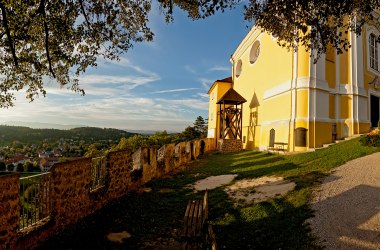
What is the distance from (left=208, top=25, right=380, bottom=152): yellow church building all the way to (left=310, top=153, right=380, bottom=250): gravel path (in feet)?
25.2

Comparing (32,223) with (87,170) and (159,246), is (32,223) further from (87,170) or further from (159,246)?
(159,246)

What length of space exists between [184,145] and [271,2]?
1303 centimetres

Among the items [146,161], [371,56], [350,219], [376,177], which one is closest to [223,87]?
[371,56]

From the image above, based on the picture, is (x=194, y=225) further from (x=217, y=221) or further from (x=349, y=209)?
(x=349, y=209)

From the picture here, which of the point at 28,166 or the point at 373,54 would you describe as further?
the point at 28,166

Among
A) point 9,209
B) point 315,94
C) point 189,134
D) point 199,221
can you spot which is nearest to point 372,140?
point 315,94

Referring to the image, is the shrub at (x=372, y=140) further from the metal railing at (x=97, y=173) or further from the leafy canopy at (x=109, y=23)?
the metal railing at (x=97, y=173)

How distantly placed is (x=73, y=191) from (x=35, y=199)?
3.34 feet

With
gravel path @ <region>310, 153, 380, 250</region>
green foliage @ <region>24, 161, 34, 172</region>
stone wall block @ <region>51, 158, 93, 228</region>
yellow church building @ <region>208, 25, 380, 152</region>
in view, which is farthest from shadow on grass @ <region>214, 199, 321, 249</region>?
green foliage @ <region>24, 161, 34, 172</region>

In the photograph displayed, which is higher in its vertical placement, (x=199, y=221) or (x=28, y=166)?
(x=199, y=221)

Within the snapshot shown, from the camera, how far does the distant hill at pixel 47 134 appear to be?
7978 cm

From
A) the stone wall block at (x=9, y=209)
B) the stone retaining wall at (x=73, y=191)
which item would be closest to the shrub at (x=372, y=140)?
the stone retaining wall at (x=73, y=191)

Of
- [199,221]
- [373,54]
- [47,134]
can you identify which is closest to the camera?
[199,221]

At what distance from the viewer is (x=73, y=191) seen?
6.52 metres
